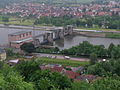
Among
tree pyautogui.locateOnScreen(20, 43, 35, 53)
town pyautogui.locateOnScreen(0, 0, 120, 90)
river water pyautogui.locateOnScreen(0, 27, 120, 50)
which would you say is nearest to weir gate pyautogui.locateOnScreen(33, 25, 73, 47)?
town pyautogui.locateOnScreen(0, 0, 120, 90)

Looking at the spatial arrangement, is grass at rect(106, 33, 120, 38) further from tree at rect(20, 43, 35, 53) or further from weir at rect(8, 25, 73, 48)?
tree at rect(20, 43, 35, 53)

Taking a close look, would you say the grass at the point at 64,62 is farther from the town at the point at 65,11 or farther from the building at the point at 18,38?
the town at the point at 65,11

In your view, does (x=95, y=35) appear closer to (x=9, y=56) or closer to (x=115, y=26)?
(x=115, y=26)

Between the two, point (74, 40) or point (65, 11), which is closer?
point (74, 40)

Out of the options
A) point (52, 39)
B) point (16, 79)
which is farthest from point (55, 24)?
point (16, 79)

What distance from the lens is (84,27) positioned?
48.9 feet

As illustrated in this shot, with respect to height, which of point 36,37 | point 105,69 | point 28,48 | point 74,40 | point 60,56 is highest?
point 105,69

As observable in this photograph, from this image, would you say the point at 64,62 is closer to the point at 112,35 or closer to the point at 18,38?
the point at 18,38

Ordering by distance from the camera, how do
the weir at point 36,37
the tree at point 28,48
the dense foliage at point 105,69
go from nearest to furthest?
the dense foliage at point 105,69, the tree at point 28,48, the weir at point 36,37

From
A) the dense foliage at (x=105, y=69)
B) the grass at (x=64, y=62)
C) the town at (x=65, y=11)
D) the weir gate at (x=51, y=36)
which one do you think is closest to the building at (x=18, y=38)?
the weir gate at (x=51, y=36)

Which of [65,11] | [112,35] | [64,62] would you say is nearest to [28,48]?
[64,62]

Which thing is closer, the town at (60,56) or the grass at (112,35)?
the town at (60,56)

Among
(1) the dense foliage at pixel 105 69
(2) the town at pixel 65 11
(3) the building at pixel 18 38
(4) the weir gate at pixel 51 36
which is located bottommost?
(2) the town at pixel 65 11

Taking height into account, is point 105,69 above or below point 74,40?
above
